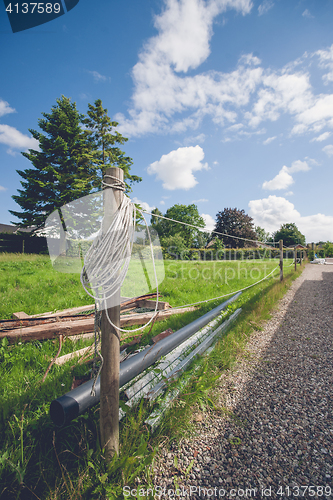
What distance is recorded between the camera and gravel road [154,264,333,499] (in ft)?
5.27

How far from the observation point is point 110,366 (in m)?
1.64

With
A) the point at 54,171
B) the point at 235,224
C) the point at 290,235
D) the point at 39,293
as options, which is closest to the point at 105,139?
the point at 54,171

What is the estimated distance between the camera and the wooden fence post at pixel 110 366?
63.9 inches

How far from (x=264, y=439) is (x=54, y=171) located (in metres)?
23.1

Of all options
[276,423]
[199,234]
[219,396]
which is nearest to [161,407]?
[219,396]

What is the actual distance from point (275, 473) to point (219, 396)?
0.93 meters

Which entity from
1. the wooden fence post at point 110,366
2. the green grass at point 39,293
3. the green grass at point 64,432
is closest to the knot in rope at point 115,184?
the wooden fence post at point 110,366

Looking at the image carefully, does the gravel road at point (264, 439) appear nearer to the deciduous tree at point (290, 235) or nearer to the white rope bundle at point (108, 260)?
the white rope bundle at point (108, 260)

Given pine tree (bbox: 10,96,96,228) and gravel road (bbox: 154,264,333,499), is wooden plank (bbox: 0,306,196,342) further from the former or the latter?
pine tree (bbox: 10,96,96,228)

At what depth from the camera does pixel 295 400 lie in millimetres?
2516

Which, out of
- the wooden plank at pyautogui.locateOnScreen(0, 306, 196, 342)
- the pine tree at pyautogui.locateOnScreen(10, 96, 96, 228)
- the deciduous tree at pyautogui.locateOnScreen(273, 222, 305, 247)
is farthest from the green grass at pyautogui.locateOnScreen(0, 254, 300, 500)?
the deciduous tree at pyautogui.locateOnScreen(273, 222, 305, 247)

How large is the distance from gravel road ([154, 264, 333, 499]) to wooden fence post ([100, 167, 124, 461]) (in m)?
0.51

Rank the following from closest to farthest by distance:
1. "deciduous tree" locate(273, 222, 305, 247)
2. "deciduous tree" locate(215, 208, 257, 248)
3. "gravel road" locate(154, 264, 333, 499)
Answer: "gravel road" locate(154, 264, 333, 499) < "deciduous tree" locate(215, 208, 257, 248) < "deciduous tree" locate(273, 222, 305, 247)

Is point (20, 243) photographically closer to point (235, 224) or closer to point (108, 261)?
point (108, 261)
